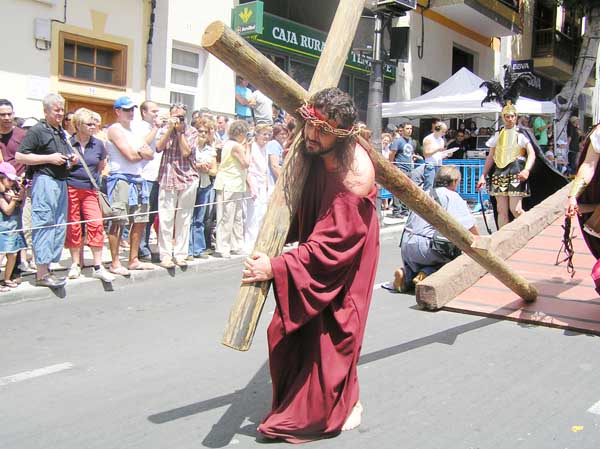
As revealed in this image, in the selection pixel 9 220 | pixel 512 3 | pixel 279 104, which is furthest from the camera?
pixel 512 3

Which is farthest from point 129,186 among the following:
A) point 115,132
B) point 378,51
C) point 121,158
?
point 378,51

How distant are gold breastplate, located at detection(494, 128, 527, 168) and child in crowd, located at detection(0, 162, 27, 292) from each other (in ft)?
20.2

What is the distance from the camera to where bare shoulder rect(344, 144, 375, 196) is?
3.51 metres

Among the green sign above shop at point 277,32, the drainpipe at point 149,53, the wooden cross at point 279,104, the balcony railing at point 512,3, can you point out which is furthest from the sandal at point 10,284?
the balcony railing at point 512,3

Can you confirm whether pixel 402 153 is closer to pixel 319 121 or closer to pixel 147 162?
pixel 147 162

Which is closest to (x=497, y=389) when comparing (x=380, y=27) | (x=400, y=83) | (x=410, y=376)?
(x=410, y=376)

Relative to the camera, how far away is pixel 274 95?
11.2ft

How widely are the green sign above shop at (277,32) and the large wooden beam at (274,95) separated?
10297 millimetres

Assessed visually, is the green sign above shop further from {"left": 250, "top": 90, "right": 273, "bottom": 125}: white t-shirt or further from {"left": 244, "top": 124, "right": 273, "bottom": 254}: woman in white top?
{"left": 244, "top": 124, "right": 273, "bottom": 254}: woman in white top

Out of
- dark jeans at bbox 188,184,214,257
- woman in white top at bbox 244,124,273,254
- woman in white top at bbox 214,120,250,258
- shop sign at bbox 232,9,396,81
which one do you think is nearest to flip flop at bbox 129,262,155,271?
dark jeans at bbox 188,184,214,257

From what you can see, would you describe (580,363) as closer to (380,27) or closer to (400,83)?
(380,27)

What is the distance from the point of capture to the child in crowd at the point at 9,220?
6703 millimetres

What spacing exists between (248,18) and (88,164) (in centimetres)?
772

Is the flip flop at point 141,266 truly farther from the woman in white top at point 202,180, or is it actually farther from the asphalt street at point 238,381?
the asphalt street at point 238,381
